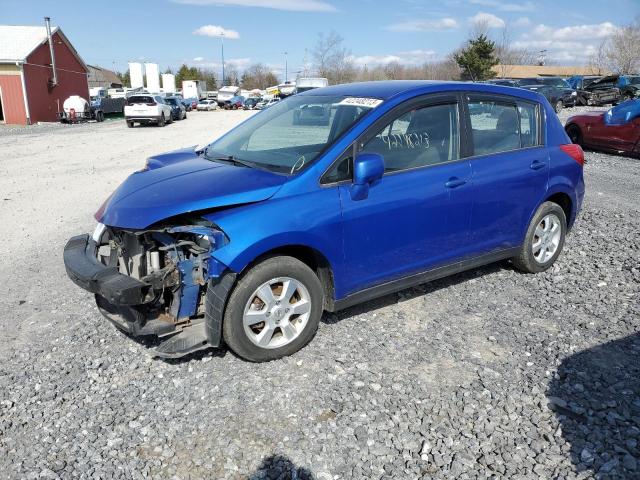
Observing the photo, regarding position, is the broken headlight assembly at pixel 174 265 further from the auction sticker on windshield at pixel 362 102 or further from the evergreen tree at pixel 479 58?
the evergreen tree at pixel 479 58

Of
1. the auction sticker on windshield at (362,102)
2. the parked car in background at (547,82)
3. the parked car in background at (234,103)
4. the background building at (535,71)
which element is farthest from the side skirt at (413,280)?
the background building at (535,71)

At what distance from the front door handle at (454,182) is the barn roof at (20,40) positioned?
3399 cm

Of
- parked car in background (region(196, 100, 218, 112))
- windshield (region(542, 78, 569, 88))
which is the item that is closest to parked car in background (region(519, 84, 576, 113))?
windshield (region(542, 78, 569, 88))

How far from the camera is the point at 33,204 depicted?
349 inches

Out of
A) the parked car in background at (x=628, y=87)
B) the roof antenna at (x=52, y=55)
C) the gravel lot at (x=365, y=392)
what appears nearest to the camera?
the gravel lot at (x=365, y=392)

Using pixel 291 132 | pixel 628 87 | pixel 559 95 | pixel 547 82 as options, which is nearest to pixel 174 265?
pixel 291 132

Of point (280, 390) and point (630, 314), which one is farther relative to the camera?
point (630, 314)

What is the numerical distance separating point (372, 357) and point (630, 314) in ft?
7.92

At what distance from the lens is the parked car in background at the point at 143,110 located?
28.9 meters

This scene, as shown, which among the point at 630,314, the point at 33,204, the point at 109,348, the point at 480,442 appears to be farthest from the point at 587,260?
the point at 33,204

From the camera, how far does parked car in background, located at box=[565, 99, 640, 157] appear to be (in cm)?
1289

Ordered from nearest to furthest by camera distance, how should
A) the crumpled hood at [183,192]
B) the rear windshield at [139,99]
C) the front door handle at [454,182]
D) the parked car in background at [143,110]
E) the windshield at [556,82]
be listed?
the crumpled hood at [183,192], the front door handle at [454,182], the parked car in background at [143,110], the rear windshield at [139,99], the windshield at [556,82]

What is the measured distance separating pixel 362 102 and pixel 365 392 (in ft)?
7.23

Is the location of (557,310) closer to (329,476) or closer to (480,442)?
(480,442)
